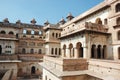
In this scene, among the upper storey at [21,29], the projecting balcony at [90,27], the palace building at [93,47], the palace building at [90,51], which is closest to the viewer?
the palace building at [90,51]

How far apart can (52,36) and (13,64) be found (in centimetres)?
1054

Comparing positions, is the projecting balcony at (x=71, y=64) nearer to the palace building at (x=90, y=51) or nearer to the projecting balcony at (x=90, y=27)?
the palace building at (x=90, y=51)

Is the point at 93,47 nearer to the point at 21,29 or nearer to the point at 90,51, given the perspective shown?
the point at 90,51

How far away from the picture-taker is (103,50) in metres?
16.8

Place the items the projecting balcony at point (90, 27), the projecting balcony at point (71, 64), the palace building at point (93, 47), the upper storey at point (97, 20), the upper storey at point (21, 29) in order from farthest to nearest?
the upper storey at point (21, 29)
the upper storey at point (97, 20)
the projecting balcony at point (90, 27)
the projecting balcony at point (71, 64)
the palace building at point (93, 47)

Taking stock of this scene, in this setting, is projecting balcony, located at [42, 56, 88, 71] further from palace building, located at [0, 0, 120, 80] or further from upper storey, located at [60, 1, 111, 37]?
upper storey, located at [60, 1, 111, 37]

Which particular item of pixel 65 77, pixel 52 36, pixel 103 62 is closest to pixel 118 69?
pixel 103 62

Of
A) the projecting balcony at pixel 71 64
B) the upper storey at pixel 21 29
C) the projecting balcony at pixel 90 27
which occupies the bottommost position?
the projecting balcony at pixel 71 64

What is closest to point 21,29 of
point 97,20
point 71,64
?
point 97,20

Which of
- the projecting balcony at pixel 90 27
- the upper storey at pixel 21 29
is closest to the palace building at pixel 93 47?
the projecting balcony at pixel 90 27

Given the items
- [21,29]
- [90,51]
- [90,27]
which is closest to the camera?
[90,51]

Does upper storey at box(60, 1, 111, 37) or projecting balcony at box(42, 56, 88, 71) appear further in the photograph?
upper storey at box(60, 1, 111, 37)

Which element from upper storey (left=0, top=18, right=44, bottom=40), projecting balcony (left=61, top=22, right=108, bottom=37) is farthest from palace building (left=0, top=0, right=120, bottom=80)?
upper storey (left=0, top=18, right=44, bottom=40)

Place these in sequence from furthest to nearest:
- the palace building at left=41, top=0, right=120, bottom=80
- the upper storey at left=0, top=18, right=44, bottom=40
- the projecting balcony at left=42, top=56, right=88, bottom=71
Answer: the upper storey at left=0, top=18, right=44, bottom=40, the projecting balcony at left=42, top=56, right=88, bottom=71, the palace building at left=41, top=0, right=120, bottom=80
